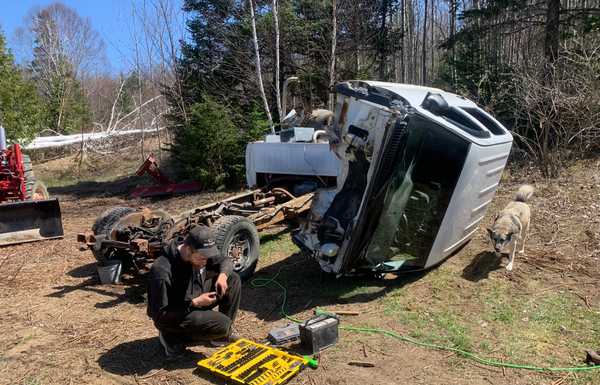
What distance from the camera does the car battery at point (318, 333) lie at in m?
4.33

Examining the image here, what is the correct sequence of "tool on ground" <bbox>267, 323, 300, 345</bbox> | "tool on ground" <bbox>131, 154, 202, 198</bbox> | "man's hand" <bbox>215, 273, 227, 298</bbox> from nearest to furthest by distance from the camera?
"man's hand" <bbox>215, 273, 227, 298</bbox>, "tool on ground" <bbox>267, 323, 300, 345</bbox>, "tool on ground" <bbox>131, 154, 202, 198</bbox>

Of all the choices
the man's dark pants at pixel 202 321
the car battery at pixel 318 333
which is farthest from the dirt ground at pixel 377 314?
the man's dark pants at pixel 202 321

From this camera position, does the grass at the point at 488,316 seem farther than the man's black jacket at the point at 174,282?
Yes

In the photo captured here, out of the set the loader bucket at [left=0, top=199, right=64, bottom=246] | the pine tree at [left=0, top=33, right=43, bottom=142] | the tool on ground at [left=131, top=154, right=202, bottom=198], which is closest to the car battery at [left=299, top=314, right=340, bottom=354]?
the loader bucket at [left=0, top=199, right=64, bottom=246]

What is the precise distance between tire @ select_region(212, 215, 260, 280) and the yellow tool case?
5.60ft

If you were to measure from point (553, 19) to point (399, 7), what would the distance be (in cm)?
1110

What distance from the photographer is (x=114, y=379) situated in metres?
4.07

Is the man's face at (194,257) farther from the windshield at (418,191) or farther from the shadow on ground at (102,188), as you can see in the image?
the shadow on ground at (102,188)

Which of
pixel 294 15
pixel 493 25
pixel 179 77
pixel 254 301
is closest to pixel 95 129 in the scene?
pixel 179 77

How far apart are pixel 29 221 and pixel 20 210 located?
0.26 meters

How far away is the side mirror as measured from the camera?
528 centimetres

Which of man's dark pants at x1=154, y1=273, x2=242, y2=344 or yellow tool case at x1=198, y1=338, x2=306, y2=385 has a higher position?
man's dark pants at x1=154, y1=273, x2=242, y2=344

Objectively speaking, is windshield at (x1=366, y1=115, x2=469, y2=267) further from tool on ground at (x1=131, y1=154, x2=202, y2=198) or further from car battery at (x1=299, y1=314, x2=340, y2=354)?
tool on ground at (x1=131, y1=154, x2=202, y2=198)

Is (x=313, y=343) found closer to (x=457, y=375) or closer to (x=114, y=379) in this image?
→ (x=457, y=375)
